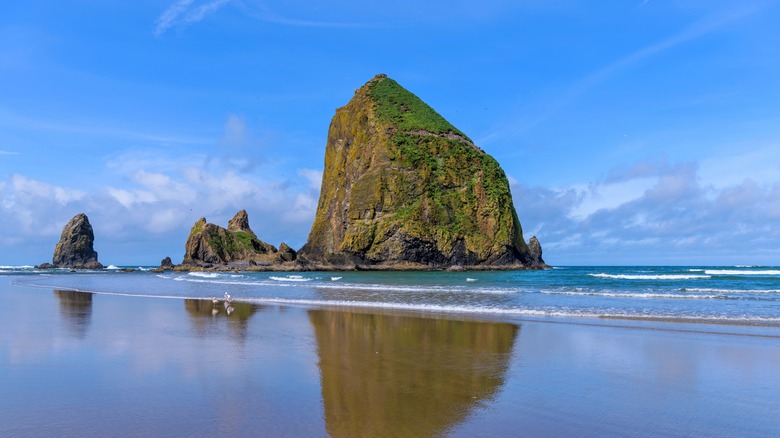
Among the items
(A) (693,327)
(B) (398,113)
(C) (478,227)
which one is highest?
(B) (398,113)

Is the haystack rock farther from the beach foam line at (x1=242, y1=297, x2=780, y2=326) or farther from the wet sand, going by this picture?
the wet sand

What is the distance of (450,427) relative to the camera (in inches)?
219

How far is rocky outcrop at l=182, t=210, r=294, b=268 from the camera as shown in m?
87.9

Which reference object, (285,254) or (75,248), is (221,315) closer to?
(285,254)

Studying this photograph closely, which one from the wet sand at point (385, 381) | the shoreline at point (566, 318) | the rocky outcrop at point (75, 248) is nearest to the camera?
the wet sand at point (385, 381)

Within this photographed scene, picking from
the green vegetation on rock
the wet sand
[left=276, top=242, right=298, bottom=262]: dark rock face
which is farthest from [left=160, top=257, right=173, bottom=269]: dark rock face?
the wet sand

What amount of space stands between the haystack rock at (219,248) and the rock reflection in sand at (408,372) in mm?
77634

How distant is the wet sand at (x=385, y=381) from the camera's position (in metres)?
5.67

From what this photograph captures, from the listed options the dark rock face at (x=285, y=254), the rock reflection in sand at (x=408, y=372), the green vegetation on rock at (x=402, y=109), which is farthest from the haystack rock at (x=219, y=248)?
the rock reflection in sand at (x=408, y=372)

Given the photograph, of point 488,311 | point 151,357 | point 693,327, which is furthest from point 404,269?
point 151,357

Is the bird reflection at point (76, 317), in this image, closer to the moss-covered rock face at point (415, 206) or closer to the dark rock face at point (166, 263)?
the moss-covered rock face at point (415, 206)

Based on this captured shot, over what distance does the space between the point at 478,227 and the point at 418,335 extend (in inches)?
2562

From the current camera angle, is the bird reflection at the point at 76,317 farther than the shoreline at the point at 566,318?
No

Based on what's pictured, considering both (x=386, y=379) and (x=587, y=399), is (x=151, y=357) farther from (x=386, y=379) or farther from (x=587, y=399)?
(x=587, y=399)
